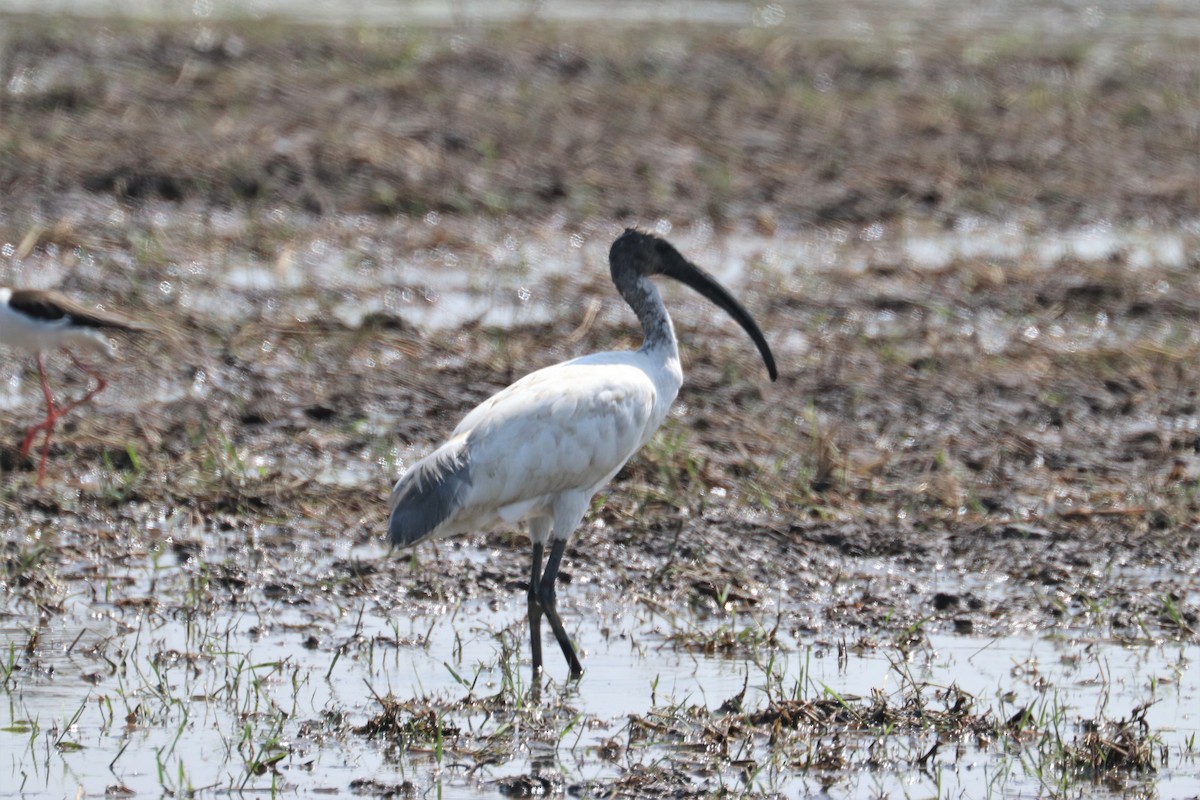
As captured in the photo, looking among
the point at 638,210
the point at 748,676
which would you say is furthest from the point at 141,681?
the point at 638,210

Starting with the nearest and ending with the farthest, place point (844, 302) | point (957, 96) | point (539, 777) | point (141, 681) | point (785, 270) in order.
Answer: point (539, 777) < point (141, 681) < point (844, 302) < point (785, 270) < point (957, 96)

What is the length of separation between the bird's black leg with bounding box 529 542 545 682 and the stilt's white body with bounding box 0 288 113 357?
2820 mm

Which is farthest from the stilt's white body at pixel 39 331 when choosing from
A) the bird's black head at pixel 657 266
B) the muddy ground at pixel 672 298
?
the bird's black head at pixel 657 266

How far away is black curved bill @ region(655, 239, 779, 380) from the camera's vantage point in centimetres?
692

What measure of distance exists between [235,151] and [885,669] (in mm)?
8477

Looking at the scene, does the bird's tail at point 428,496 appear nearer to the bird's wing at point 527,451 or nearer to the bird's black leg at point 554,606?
the bird's wing at point 527,451

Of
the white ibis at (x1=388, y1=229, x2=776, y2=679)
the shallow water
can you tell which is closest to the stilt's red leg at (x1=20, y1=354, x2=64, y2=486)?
the shallow water

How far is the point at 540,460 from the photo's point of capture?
611 centimetres

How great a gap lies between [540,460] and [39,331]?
303 cm

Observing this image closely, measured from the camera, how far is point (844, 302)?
11.0 m

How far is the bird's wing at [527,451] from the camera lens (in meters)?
6.00

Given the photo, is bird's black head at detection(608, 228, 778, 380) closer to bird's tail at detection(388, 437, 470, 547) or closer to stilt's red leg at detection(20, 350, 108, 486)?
bird's tail at detection(388, 437, 470, 547)

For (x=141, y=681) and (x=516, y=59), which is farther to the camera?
(x=516, y=59)

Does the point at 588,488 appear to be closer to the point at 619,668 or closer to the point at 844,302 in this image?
the point at 619,668
